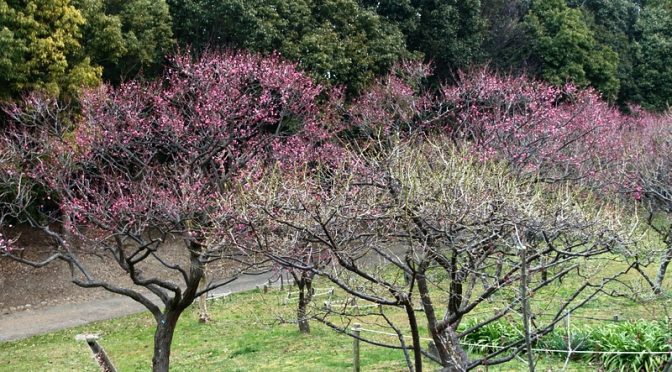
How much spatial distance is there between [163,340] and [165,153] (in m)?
5.84

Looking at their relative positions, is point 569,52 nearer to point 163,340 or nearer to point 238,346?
point 238,346

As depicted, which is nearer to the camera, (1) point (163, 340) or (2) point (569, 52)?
(1) point (163, 340)

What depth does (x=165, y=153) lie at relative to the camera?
1422cm

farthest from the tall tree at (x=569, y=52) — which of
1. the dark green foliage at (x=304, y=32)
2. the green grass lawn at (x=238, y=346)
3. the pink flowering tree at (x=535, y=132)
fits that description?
the green grass lawn at (x=238, y=346)

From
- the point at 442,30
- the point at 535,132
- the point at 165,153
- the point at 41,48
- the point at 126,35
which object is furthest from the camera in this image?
the point at 442,30

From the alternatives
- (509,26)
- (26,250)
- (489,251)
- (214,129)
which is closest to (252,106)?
(214,129)

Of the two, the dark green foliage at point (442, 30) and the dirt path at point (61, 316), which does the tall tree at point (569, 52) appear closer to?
the dark green foliage at point (442, 30)

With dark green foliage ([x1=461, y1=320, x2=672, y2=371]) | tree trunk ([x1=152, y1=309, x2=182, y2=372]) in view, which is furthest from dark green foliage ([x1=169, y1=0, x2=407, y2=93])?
dark green foliage ([x1=461, y1=320, x2=672, y2=371])

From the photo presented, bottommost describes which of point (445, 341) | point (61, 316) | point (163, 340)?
point (445, 341)

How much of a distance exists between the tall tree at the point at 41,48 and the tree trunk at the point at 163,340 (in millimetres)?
8405

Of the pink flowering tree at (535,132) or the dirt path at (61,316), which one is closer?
the pink flowering tree at (535,132)

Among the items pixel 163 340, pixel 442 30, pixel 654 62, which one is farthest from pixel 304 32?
pixel 654 62

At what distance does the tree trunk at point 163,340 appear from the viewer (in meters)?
9.09

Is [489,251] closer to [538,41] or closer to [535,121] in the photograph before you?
[535,121]
